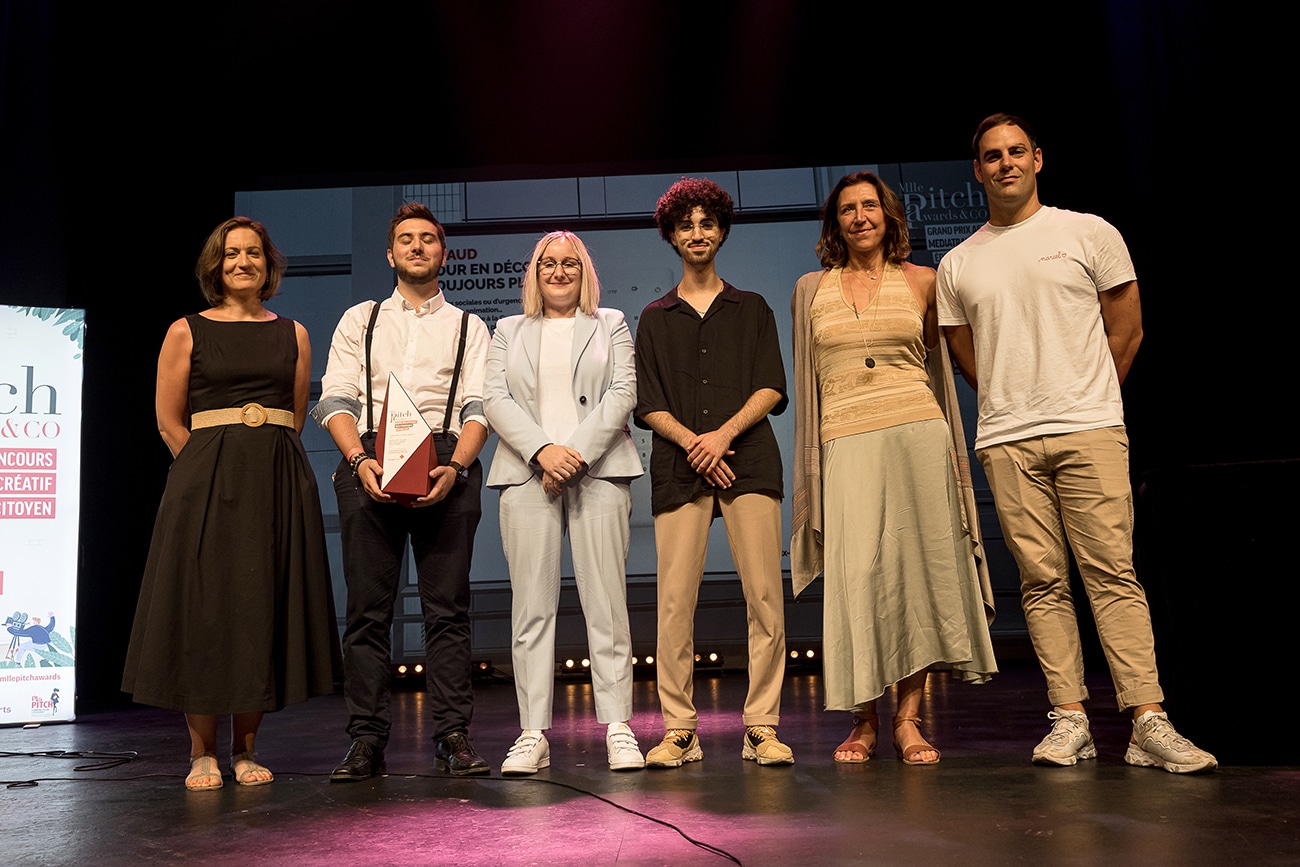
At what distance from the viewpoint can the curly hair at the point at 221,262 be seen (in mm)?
2830

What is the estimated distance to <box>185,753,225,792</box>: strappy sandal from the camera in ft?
8.57

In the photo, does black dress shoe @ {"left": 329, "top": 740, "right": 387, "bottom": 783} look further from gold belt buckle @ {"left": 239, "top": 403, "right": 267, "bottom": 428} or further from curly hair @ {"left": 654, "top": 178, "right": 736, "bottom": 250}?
curly hair @ {"left": 654, "top": 178, "right": 736, "bottom": 250}

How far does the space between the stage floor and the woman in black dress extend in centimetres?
25

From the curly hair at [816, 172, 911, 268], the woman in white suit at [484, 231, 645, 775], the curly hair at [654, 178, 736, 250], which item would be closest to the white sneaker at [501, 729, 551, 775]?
the woman in white suit at [484, 231, 645, 775]

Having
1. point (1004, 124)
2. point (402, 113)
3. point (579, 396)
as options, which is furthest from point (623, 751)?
point (402, 113)

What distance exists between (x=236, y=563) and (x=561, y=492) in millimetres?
898

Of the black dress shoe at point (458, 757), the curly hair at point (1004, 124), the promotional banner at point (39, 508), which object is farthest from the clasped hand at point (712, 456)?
the promotional banner at point (39, 508)

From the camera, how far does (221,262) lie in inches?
112

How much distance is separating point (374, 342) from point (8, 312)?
2760 mm

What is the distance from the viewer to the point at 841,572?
9.02 ft

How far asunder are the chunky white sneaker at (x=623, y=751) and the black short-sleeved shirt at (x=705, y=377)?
2.02 feet

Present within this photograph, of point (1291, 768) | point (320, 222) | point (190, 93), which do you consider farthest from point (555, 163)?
point (1291, 768)

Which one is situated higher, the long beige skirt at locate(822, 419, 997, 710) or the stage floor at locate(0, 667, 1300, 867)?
the long beige skirt at locate(822, 419, 997, 710)

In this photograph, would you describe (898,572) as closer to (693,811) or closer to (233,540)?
(693,811)
